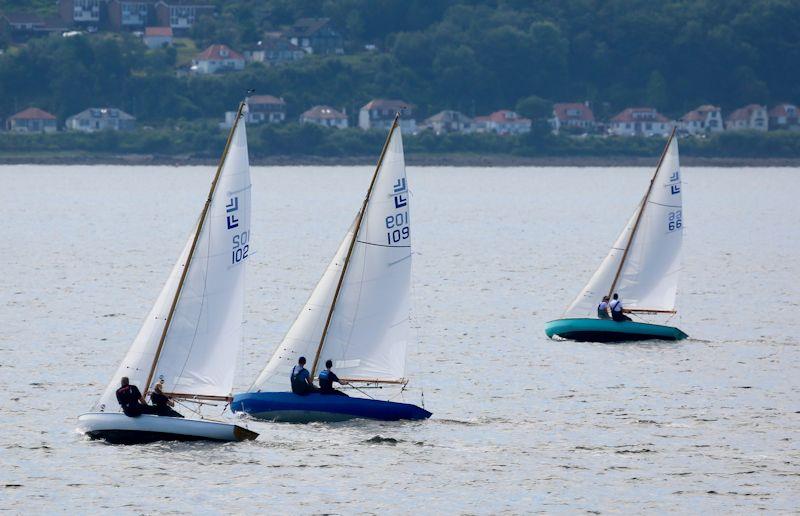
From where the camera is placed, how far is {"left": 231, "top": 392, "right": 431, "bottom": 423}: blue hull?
154 feet

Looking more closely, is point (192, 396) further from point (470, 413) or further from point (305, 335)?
point (470, 413)

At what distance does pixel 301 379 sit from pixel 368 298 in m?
3.76

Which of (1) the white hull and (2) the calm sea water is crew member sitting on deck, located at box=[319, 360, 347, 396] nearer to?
(2) the calm sea water

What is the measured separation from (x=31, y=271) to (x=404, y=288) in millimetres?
57679

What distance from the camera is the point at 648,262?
68688 millimetres

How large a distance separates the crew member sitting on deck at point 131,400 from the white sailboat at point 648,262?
1040 inches

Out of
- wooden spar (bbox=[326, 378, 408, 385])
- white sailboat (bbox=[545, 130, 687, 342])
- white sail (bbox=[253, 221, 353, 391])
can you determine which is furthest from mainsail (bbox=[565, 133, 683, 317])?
white sail (bbox=[253, 221, 353, 391])

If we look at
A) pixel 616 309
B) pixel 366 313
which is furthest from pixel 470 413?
pixel 616 309

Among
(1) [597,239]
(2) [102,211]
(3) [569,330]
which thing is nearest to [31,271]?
(3) [569,330]

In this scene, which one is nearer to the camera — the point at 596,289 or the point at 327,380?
the point at 327,380

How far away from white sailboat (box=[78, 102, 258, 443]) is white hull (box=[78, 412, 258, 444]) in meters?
0.03

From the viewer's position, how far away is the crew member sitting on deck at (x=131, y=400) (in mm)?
43406

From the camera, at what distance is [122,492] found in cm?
4159

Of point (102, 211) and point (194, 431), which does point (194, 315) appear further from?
point (102, 211)
